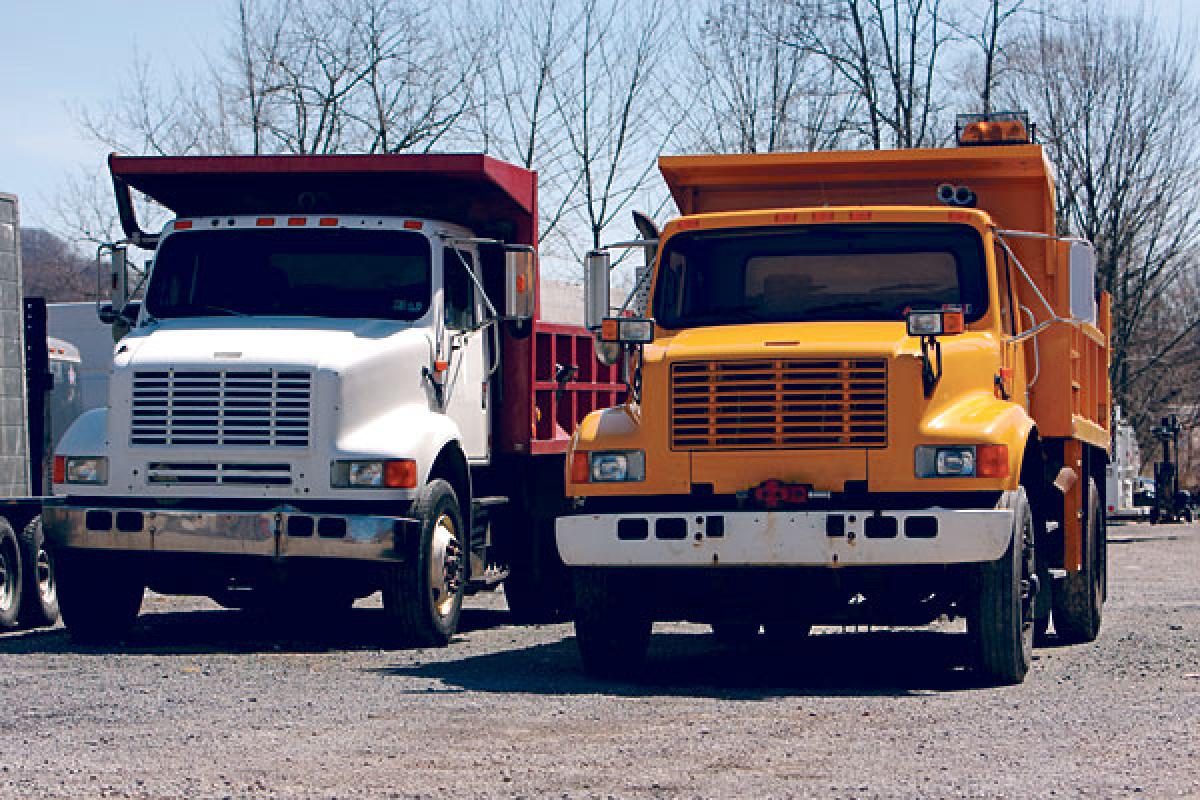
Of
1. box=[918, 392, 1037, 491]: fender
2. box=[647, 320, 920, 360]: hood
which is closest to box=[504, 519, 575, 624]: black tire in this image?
box=[647, 320, 920, 360]: hood

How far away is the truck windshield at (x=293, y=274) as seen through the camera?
1336cm

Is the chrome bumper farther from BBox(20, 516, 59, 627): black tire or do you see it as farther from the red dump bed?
the red dump bed

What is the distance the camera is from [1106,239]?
4659cm

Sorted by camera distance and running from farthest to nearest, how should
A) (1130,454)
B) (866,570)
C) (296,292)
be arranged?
1. (1130,454)
2. (296,292)
3. (866,570)

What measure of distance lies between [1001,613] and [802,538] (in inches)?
46.2

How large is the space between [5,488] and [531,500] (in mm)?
3857

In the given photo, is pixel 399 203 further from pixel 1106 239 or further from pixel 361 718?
pixel 1106 239

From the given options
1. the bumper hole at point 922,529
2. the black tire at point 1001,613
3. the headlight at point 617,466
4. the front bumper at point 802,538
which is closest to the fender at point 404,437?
the headlight at point 617,466

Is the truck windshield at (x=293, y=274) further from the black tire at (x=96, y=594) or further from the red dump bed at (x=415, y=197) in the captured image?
the black tire at (x=96, y=594)

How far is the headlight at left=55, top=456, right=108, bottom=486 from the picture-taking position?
12664mm

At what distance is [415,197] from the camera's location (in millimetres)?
14117

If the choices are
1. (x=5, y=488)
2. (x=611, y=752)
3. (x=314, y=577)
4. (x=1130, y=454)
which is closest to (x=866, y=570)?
Result: (x=611, y=752)

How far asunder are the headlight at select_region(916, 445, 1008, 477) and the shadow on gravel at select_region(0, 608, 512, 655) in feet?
13.9

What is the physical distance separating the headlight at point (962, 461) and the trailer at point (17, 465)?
22.9ft
